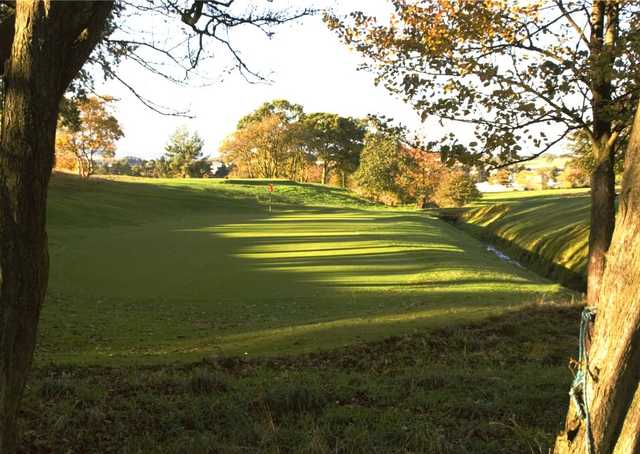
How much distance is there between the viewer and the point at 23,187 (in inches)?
140

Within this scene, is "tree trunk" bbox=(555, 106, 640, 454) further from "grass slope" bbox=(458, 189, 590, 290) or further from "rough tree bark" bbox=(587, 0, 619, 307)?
"grass slope" bbox=(458, 189, 590, 290)

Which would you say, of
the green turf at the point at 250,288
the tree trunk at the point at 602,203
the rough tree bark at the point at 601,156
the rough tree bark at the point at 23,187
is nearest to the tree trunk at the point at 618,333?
the rough tree bark at the point at 23,187

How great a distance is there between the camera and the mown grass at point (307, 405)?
14.1 ft

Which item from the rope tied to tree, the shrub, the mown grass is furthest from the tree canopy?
the rope tied to tree

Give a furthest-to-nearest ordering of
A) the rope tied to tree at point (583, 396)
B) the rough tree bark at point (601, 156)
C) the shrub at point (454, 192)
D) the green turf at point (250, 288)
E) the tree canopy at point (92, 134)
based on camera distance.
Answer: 1. the shrub at point (454, 192)
2. the tree canopy at point (92, 134)
3. the green turf at point (250, 288)
4. the rough tree bark at point (601, 156)
5. the rope tied to tree at point (583, 396)

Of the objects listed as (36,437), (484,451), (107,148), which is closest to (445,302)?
(484,451)

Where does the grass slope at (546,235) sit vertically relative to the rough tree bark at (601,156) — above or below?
below

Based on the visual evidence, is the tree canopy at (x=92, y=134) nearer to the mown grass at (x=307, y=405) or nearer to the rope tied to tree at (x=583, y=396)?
the mown grass at (x=307, y=405)

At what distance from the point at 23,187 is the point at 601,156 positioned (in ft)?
23.5

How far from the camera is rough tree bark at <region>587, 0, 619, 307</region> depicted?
750 centimetres

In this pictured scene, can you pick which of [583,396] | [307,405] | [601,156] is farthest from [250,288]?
[583,396]

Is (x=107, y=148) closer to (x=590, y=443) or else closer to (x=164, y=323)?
(x=164, y=323)

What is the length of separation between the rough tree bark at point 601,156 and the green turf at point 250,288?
10.8ft

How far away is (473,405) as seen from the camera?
5.28 m
